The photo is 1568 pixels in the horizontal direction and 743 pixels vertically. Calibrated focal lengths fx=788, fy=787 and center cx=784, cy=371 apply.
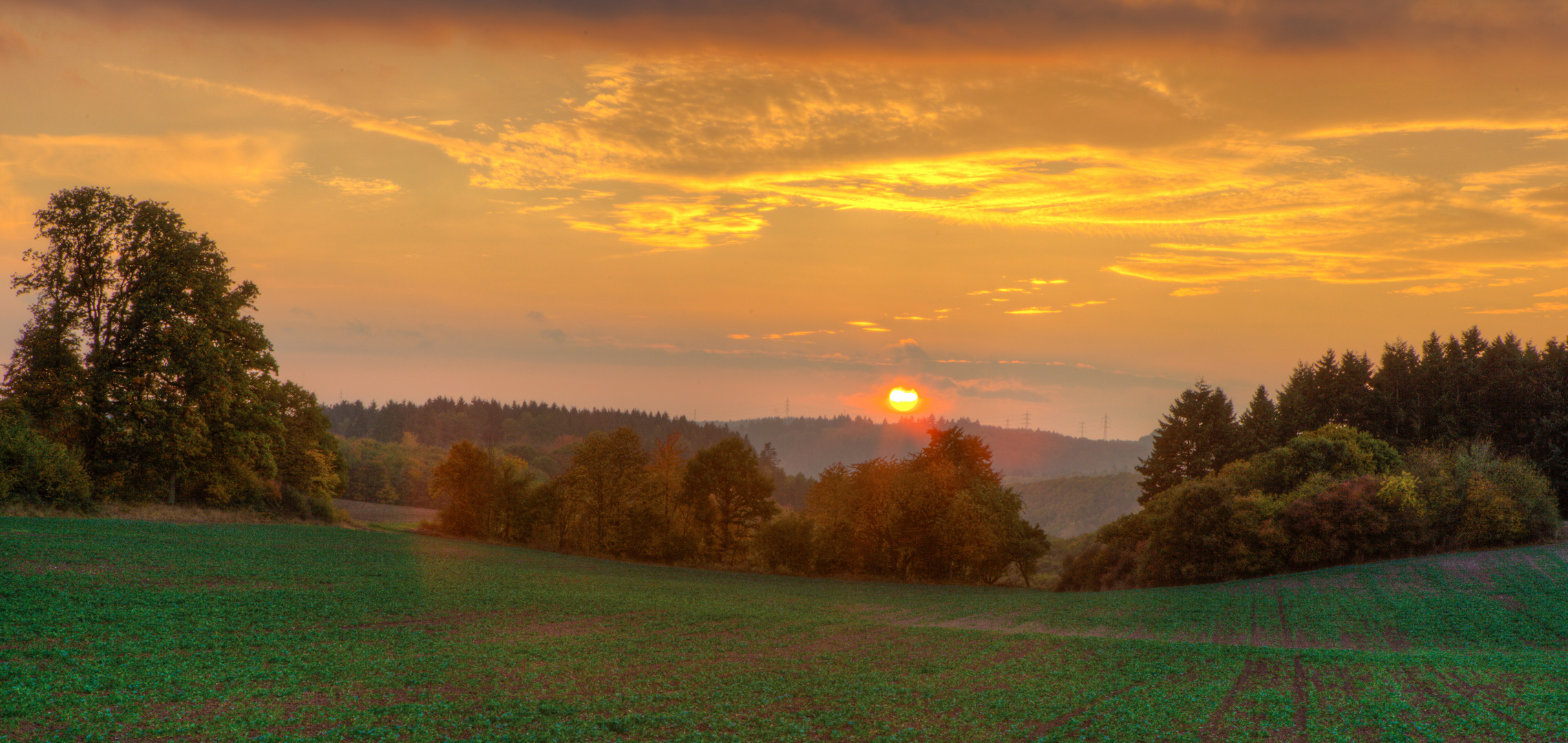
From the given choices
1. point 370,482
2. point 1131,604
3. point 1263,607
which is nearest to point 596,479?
point 1131,604

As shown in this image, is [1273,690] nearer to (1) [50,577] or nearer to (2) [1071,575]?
(1) [50,577]

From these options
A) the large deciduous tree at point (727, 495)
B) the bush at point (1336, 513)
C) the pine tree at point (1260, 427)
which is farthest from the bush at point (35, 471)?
the pine tree at point (1260, 427)

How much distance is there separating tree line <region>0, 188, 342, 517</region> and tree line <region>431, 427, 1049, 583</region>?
33525mm

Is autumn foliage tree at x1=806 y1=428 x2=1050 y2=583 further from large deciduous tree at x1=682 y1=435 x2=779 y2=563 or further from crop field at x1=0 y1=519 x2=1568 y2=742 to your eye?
crop field at x1=0 y1=519 x2=1568 y2=742

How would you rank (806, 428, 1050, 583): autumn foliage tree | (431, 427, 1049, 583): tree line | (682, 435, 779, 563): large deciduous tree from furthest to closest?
(682, 435, 779, 563): large deciduous tree, (431, 427, 1049, 583): tree line, (806, 428, 1050, 583): autumn foliage tree

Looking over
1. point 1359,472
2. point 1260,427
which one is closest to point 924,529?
point 1359,472

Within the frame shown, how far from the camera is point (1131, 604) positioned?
159ft

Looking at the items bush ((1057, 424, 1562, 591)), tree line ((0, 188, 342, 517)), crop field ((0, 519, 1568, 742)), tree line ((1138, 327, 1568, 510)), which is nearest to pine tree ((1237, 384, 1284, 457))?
tree line ((1138, 327, 1568, 510))

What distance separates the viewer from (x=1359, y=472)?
2534 inches

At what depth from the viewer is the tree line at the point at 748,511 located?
76000 mm

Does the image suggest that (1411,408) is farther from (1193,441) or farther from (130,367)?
(130,367)

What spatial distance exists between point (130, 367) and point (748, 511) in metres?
53.2

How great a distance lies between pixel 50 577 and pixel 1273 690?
40.6 metres

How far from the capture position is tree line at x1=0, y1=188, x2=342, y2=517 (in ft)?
167
